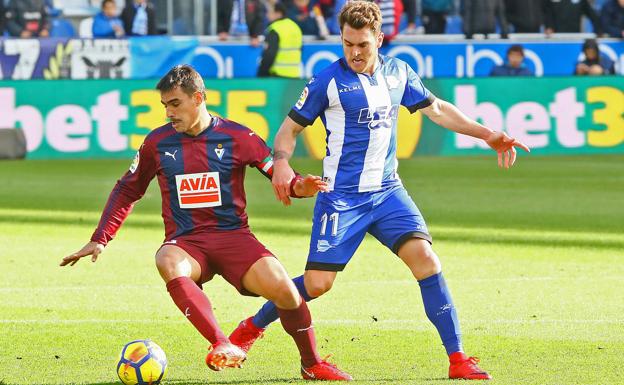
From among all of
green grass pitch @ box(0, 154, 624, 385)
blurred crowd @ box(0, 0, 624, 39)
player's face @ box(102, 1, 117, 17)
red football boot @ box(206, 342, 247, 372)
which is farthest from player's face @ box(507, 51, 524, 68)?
red football boot @ box(206, 342, 247, 372)

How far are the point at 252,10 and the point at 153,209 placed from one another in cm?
975

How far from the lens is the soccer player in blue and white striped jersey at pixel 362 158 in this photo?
6949mm

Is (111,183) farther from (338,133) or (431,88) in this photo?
(338,133)

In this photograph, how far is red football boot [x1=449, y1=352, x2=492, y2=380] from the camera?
6.66 meters

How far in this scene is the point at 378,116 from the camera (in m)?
7.18

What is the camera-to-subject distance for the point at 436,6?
2539cm

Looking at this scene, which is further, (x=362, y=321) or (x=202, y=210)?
(x=362, y=321)

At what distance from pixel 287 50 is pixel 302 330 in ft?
50.2

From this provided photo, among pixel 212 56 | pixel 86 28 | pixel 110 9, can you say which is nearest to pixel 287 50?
pixel 212 56

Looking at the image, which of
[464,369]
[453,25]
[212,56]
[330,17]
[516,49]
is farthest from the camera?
[453,25]

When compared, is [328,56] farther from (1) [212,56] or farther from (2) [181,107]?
(2) [181,107]

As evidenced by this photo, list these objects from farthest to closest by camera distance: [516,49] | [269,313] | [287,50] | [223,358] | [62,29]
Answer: [62,29] → [516,49] → [287,50] → [269,313] → [223,358]

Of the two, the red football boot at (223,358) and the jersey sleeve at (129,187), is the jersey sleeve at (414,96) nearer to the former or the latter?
the jersey sleeve at (129,187)

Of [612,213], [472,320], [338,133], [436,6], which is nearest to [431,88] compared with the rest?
[436,6]
